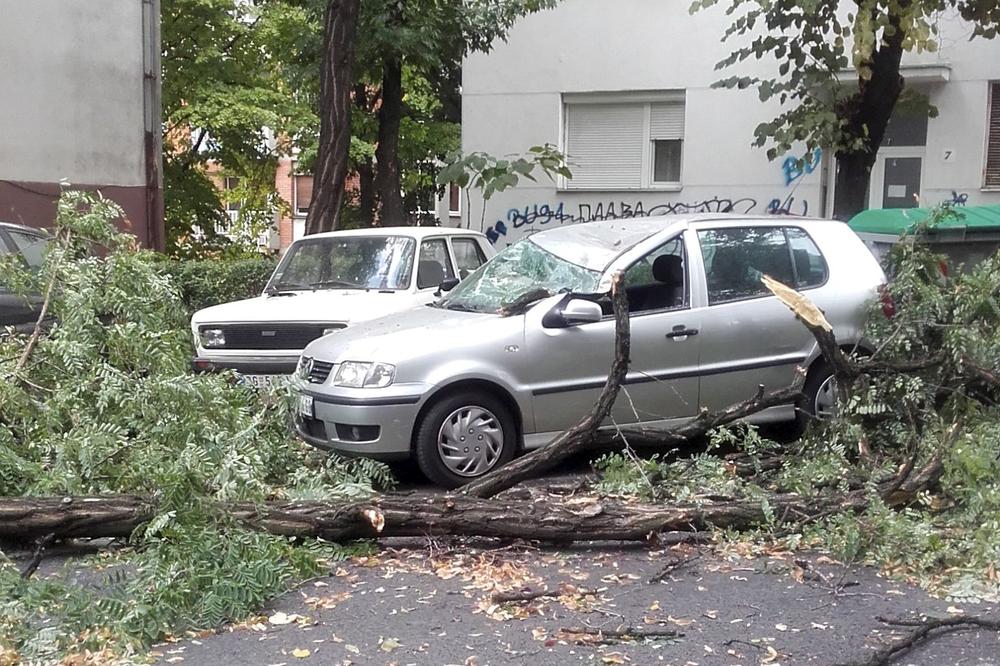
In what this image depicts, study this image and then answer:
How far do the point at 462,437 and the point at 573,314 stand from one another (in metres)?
1.08

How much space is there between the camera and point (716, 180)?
16.9 meters

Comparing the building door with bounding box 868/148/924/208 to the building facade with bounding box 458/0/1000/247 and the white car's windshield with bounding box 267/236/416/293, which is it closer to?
the building facade with bounding box 458/0/1000/247

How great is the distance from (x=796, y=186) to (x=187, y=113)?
11834 millimetres

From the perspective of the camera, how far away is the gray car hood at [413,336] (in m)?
6.94

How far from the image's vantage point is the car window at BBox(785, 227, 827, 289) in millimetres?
8141

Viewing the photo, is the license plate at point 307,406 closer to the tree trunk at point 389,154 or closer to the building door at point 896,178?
the tree trunk at point 389,154

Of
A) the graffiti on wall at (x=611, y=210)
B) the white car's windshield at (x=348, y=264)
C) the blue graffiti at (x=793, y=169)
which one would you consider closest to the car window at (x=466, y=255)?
the white car's windshield at (x=348, y=264)

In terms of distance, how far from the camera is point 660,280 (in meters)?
7.79

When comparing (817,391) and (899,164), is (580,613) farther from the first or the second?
(899,164)

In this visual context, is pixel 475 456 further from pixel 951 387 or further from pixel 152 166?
pixel 152 166

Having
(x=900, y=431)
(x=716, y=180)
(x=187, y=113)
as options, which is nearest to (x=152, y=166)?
(x=187, y=113)

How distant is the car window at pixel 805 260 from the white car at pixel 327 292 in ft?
8.87

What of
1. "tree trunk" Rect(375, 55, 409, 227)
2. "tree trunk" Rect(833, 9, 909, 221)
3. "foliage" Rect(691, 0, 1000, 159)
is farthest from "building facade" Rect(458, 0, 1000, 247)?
"tree trunk" Rect(833, 9, 909, 221)

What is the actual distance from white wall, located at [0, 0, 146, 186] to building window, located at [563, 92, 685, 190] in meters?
6.85
